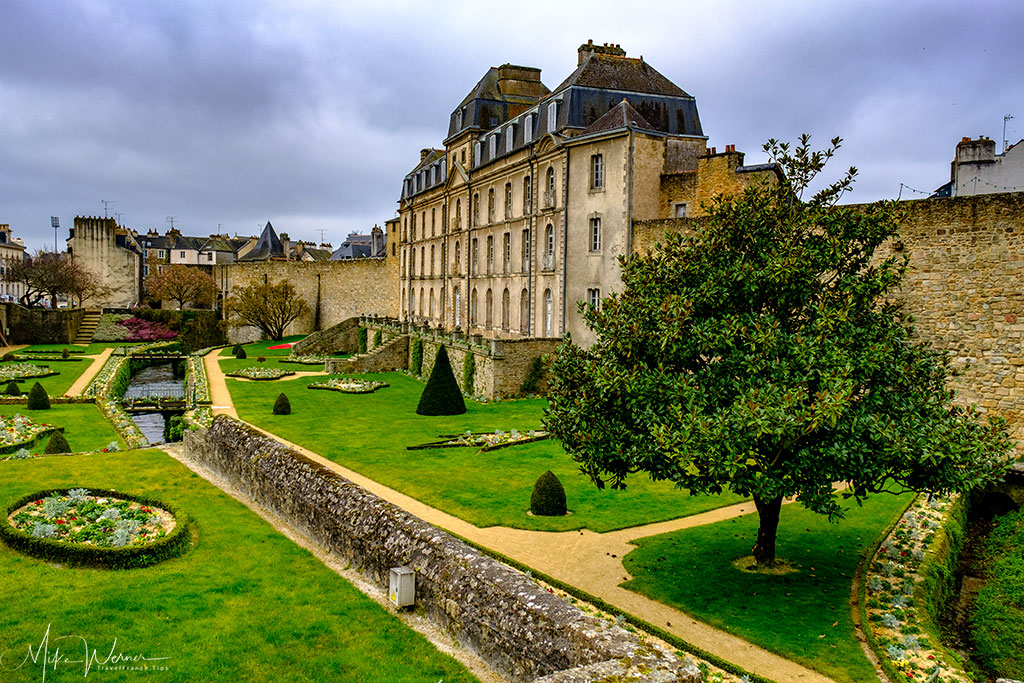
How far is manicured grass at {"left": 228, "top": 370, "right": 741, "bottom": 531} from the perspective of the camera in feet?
46.8

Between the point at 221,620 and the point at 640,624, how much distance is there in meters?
4.81

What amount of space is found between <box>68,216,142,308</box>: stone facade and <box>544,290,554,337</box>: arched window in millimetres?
43822

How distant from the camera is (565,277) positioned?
A: 2930 centimetres

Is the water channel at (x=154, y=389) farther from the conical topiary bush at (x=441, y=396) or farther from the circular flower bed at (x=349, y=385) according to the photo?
the conical topiary bush at (x=441, y=396)

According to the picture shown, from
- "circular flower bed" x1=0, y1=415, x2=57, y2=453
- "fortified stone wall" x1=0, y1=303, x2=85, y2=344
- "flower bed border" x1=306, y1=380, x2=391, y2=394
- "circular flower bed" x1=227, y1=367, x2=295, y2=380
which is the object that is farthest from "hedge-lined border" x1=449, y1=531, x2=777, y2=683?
"fortified stone wall" x1=0, y1=303, x2=85, y2=344

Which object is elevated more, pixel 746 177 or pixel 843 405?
pixel 746 177

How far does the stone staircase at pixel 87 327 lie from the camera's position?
1981 inches

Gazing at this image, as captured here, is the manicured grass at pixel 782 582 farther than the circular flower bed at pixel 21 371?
No

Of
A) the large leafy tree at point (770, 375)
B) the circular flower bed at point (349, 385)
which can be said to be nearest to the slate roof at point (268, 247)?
the circular flower bed at point (349, 385)

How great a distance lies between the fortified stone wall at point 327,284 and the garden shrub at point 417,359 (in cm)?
1789

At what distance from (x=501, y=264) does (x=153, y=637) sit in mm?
28420

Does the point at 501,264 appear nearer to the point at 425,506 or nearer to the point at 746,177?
the point at 746,177

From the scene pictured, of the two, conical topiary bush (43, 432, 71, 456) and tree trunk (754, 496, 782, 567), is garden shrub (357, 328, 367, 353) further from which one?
tree trunk (754, 496, 782, 567)

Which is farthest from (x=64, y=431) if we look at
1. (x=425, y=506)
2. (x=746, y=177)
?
(x=746, y=177)
